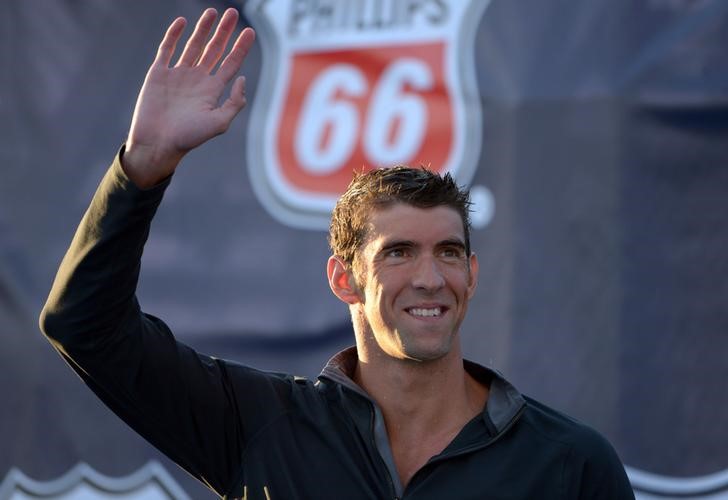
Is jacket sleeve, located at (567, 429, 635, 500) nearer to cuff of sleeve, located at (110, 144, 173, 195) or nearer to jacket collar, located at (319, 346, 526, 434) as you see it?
jacket collar, located at (319, 346, 526, 434)

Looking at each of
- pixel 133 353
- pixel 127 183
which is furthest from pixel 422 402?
pixel 127 183

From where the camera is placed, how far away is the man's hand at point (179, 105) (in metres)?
1.95

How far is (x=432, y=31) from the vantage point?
3.54m

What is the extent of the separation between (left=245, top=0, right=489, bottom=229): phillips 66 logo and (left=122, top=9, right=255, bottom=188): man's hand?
4.68 ft

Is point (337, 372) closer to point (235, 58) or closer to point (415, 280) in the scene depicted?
point (415, 280)

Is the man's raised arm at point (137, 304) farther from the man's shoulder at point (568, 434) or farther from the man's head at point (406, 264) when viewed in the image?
the man's shoulder at point (568, 434)

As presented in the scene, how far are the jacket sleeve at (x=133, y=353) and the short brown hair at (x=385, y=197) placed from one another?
335mm

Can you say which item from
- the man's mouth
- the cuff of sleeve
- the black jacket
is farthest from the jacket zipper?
the cuff of sleeve

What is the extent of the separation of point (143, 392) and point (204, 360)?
165 millimetres

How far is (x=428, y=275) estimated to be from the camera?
2.14m

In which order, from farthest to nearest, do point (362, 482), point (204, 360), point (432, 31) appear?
point (432, 31) → point (204, 360) → point (362, 482)

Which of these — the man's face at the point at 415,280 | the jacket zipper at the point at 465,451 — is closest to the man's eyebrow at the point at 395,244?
the man's face at the point at 415,280

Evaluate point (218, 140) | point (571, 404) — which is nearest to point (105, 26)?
point (218, 140)

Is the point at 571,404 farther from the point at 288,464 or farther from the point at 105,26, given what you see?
the point at 105,26
